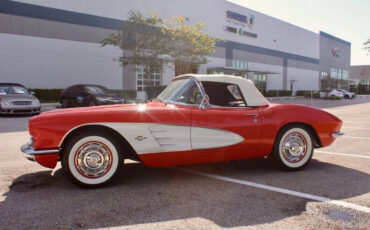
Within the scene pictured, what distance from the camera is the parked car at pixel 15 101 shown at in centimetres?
1259

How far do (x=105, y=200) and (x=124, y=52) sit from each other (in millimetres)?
26322

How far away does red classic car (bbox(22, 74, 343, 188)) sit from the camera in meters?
3.71

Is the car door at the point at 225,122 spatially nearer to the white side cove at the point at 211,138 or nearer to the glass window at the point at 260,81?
the white side cove at the point at 211,138

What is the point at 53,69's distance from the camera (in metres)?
24.6

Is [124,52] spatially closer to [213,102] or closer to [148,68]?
[148,68]

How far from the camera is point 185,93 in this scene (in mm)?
4344

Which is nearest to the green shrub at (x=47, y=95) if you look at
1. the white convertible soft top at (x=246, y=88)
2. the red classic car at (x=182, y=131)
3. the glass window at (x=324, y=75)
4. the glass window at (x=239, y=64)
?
the red classic car at (x=182, y=131)

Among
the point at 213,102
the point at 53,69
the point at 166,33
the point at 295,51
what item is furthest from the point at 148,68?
the point at 295,51

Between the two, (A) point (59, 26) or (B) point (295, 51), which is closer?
(A) point (59, 26)

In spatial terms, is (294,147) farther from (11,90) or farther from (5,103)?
(11,90)

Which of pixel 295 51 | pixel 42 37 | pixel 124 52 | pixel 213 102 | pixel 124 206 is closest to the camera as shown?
pixel 124 206

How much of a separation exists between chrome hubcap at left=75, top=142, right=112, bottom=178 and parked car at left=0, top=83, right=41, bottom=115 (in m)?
10.6

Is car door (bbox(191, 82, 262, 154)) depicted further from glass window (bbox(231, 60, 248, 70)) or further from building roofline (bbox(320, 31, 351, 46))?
building roofline (bbox(320, 31, 351, 46))

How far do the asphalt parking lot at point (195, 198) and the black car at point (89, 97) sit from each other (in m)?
10.3
